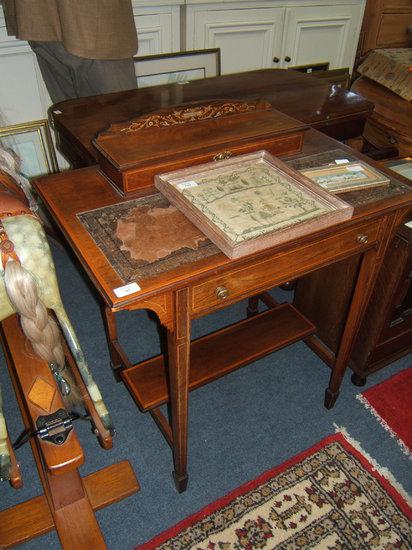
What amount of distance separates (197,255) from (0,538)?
1238 millimetres

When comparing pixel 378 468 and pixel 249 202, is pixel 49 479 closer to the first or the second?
pixel 249 202

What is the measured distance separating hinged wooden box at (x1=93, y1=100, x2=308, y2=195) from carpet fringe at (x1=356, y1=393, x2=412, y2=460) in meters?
1.20

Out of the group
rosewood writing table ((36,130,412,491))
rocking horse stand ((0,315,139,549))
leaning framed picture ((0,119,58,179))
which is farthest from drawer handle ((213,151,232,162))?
leaning framed picture ((0,119,58,179))

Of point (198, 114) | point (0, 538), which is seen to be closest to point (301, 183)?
point (198, 114)

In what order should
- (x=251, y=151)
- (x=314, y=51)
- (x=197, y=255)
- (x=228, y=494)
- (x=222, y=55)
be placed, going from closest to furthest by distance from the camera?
(x=197, y=255), (x=251, y=151), (x=228, y=494), (x=222, y=55), (x=314, y=51)

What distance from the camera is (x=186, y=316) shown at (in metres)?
1.12

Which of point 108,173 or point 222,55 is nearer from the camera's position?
point 108,173

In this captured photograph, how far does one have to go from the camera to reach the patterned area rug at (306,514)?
155 centimetres

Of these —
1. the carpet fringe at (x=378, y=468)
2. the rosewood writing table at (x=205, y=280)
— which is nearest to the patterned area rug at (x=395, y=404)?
the carpet fringe at (x=378, y=468)

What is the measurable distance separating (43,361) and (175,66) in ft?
6.88

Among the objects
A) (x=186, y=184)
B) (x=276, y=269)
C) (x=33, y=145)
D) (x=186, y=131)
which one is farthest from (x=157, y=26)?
(x=276, y=269)

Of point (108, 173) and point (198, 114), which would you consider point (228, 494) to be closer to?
point (108, 173)

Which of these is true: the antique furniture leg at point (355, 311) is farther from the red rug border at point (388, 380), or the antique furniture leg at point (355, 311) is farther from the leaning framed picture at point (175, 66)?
the leaning framed picture at point (175, 66)

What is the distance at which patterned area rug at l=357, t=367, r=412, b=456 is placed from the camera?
74.9 inches
